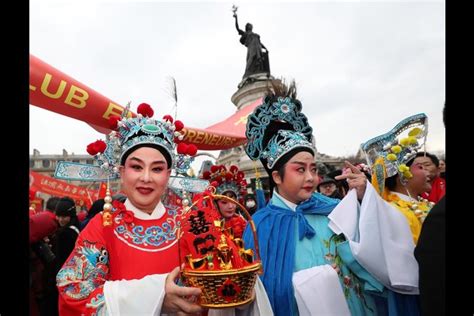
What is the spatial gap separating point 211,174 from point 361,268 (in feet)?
12.2

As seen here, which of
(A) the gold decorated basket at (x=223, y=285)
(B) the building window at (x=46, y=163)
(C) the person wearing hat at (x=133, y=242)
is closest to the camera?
(A) the gold decorated basket at (x=223, y=285)

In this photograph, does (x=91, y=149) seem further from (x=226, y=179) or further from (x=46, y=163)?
(x=46, y=163)

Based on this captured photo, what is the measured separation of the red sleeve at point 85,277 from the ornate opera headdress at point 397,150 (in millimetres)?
2101

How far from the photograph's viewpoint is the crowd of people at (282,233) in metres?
1.98

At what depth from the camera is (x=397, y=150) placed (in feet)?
9.05

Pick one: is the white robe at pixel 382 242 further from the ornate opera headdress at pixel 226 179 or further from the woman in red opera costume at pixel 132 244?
the ornate opera headdress at pixel 226 179

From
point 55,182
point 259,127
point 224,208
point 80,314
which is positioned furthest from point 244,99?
point 80,314

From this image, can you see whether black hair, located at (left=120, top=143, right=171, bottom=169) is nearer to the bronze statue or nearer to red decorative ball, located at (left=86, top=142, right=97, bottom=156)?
red decorative ball, located at (left=86, top=142, right=97, bottom=156)

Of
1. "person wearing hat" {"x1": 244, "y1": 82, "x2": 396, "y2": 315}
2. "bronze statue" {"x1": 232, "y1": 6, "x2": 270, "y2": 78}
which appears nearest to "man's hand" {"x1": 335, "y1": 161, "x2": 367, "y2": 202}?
"person wearing hat" {"x1": 244, "y1": 82, "x2": 396, "y2": 315}

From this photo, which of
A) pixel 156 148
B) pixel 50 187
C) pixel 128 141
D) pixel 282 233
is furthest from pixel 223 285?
pixel 50 187

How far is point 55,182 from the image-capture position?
8.12m

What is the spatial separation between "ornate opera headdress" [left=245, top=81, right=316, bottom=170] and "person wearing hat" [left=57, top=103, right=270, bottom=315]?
0.66m

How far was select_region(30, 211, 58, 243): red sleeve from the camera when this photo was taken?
3.71 metres

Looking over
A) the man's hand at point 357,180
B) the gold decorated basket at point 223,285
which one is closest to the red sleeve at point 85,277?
the gold decorated basket at point 223,285
